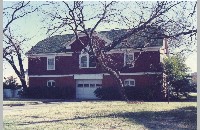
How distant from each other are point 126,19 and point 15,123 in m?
3.69

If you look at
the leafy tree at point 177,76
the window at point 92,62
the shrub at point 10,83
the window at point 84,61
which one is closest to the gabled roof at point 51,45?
the window at point 84,61

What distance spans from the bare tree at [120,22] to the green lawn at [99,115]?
115 cm

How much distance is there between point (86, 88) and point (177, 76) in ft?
8.26

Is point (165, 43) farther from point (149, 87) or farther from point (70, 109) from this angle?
point (70, 109)

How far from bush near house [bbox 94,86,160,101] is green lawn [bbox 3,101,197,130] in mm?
194

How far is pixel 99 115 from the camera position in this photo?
28.3 feet

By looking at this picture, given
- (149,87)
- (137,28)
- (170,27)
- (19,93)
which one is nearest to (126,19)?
(137,28)

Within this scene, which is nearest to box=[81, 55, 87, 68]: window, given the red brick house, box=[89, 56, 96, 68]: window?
the red brick house

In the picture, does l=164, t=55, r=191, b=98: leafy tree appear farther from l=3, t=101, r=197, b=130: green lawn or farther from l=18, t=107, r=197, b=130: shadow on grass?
l=18, t=107, r=197, b=130: shadow on grass

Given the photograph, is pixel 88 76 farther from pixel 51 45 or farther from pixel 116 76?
pixel 51 45

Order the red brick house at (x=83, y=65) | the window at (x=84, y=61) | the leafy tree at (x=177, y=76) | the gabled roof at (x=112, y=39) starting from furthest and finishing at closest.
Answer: the red brick house at (x=83, y=65), the gabled roof at (x=112, y=39), the leafy tree at (x=177, y=76), the window at (x=84, y=61)

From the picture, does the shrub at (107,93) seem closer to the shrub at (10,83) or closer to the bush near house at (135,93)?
the bush near house at (135,93)

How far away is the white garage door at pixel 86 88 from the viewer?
8.96 meters

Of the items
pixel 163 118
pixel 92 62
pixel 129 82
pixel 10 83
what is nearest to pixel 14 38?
pixel 10 83
